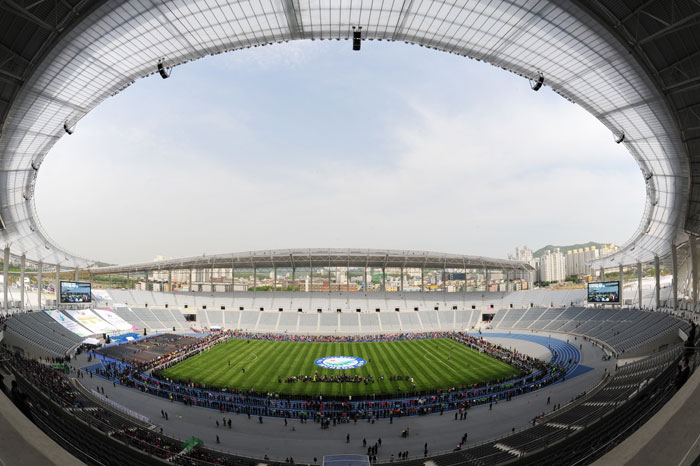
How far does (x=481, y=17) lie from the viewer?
18719mm

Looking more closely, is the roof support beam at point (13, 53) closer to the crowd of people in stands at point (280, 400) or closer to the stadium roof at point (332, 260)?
the crowd of people in stands at point (280, 400)

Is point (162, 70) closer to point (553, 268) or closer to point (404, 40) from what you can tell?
point (404, 40)

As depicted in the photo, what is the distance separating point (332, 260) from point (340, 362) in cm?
3063

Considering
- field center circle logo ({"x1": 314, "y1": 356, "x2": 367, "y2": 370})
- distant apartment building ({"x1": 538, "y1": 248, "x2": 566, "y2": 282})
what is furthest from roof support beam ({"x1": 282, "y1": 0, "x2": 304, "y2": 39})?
distant apartment building ({"x1": 538, "y1": 248, "x2": 566, "y2": 282})

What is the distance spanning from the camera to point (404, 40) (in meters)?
21.3

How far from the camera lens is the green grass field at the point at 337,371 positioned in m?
30.6

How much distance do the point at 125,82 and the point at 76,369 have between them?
26194 mm

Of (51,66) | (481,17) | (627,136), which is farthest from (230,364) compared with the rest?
(627,136)

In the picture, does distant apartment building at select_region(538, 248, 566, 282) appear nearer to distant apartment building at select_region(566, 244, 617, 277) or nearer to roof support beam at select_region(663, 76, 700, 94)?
distant apartment building at select_region(566, 244, 617, 277)

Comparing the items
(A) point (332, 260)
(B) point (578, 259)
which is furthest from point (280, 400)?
(B) point (578, 259)

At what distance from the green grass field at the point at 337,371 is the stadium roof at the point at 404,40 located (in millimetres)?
21077

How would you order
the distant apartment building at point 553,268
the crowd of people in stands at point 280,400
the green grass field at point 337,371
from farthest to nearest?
the distant apartment building at point 553,268 → the green grass field at point 337,371 → the crowd of people in stands at point 280,400

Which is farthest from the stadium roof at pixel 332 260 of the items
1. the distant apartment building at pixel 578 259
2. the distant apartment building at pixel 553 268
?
the distant apartment building at pixel 553 268

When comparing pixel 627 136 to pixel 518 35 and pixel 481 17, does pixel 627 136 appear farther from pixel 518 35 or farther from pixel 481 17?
pixel 481 17
